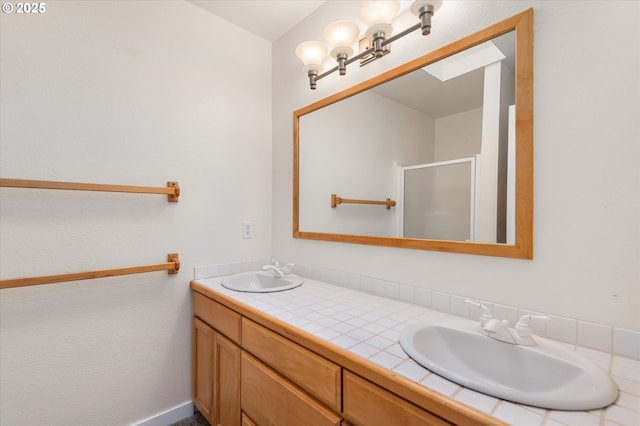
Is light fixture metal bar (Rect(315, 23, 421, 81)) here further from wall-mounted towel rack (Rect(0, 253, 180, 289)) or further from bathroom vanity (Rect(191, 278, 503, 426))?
wall-mounted towel rack (Rect(0, 253, 180, 289))

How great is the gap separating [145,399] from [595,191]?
2.20 meters

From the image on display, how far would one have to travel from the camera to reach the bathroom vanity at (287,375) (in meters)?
0.70

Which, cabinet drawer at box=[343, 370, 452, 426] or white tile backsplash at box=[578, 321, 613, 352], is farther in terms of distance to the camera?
white tile backsplash at box=[578, 321, 613, 352]

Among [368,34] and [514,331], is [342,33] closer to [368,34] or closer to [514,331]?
[368,34]

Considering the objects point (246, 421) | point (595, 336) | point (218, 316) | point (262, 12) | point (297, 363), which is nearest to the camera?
point (595, 336)

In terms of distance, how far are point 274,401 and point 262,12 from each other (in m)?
2.12

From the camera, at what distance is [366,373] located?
2.55 ft

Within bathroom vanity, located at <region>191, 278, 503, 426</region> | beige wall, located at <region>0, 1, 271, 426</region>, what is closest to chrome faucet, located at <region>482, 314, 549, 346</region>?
bathroom vanity, located at <region>191, 278, 503, 426</region>

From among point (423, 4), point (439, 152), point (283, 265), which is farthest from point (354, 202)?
point (423, 4)

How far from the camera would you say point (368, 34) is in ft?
4.29

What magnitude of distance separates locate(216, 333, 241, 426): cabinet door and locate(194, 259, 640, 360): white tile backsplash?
0.52 metres

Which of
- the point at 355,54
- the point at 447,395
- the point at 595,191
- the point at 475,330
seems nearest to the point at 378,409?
the point at 447,395

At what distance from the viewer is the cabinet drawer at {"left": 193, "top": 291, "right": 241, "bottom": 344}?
4.36 feet

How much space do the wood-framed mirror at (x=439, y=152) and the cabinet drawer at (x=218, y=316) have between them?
2.22ft
